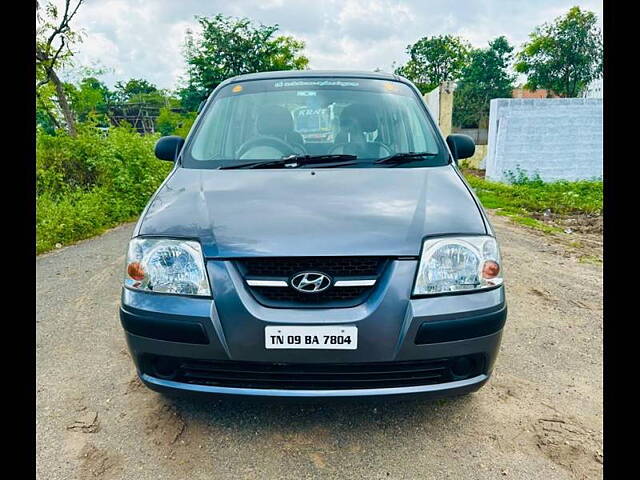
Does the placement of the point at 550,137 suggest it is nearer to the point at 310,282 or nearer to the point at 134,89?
the point at 310,282

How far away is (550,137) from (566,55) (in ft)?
45.0

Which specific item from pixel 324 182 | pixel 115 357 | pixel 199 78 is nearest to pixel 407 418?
pixel 324 182

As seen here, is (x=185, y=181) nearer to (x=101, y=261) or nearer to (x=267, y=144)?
(x=267, y=144)

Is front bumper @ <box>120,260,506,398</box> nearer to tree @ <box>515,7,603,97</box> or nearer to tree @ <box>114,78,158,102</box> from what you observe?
tree @ <box>515,7,603,97</box>

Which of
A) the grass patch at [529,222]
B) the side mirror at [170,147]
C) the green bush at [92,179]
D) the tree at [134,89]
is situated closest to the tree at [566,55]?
the grass patch at [529,222]

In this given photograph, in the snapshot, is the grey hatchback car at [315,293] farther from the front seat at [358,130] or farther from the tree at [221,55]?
the tree at [221,55]

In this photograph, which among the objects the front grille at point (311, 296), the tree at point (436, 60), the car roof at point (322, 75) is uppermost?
the tree at point (436, 60)

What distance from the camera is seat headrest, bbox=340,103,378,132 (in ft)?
9.48

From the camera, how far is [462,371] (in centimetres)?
195

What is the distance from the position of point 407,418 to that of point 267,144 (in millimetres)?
1734

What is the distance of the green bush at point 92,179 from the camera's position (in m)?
6.21

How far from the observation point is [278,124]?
2.95 metres

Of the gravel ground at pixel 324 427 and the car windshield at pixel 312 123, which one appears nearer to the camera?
the gravel ground at pixel 324 427

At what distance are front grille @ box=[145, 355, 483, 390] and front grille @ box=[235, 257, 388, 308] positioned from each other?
9.7 inches
